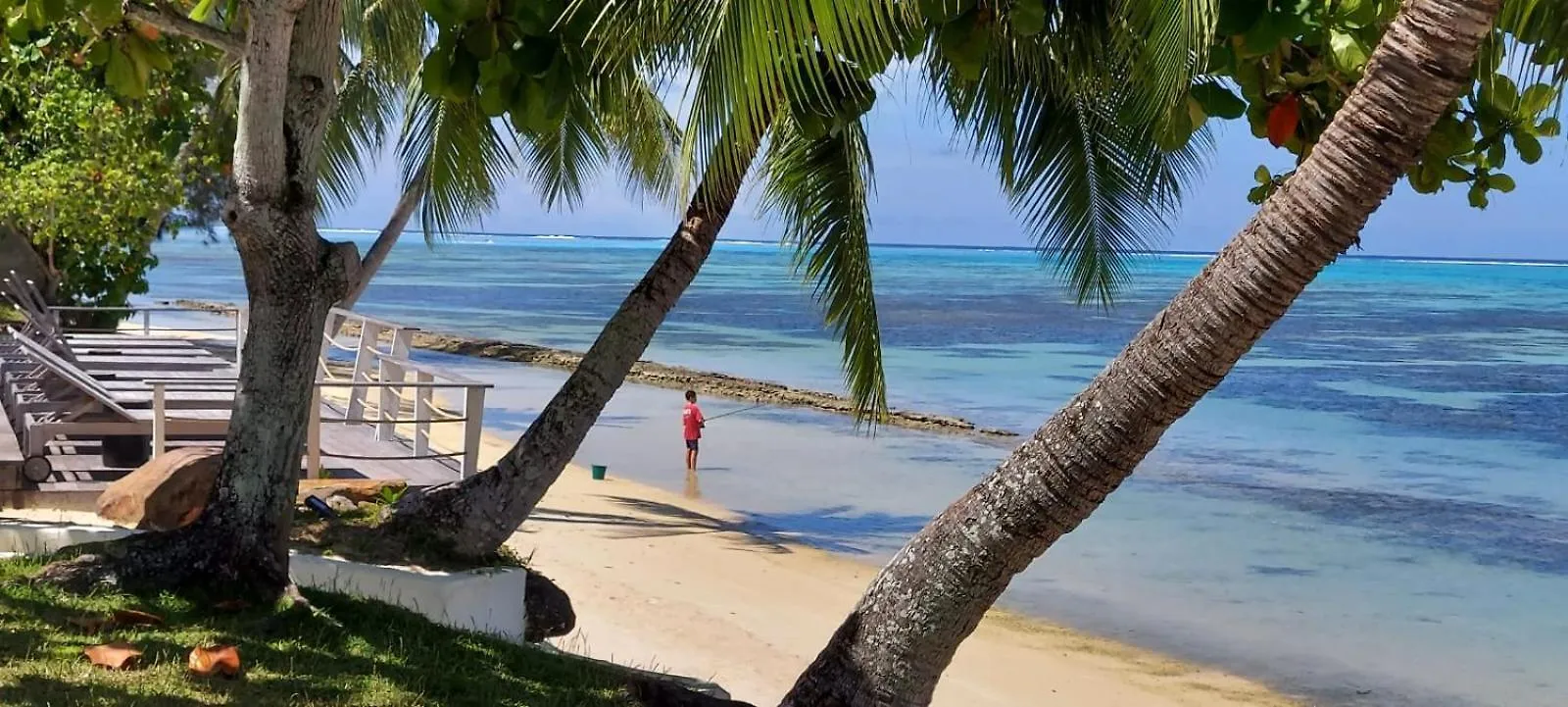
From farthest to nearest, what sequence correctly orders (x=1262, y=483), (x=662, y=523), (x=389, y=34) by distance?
(x=1262, y=483) → (x=662, y=523) → (x=389, y=34)

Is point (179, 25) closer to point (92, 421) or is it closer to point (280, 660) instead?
point (280, 660)

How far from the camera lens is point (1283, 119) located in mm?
4152

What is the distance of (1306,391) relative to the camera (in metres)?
34.4

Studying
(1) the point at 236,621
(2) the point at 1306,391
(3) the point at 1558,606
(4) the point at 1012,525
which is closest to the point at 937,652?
(4) the point at 1012,525

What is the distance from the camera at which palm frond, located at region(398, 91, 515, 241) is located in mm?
9414

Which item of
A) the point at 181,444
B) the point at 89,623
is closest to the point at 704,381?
the point at 181,444

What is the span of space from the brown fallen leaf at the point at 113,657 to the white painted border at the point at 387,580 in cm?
200

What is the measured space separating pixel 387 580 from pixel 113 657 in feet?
7.69

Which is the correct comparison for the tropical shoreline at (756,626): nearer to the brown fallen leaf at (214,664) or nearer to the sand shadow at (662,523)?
the sand shadow at (662,523)

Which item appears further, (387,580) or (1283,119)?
(387,580)

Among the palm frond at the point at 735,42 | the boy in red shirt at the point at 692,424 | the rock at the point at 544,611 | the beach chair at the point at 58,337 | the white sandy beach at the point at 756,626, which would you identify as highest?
the palm frond at the point at 735,42

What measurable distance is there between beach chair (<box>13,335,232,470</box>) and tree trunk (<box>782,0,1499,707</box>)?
248 inches

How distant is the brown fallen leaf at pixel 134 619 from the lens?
514 centimetres

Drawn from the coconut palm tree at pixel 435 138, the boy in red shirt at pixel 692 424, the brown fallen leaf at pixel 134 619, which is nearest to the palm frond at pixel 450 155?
the coconut palm tree at pixel 435 138
